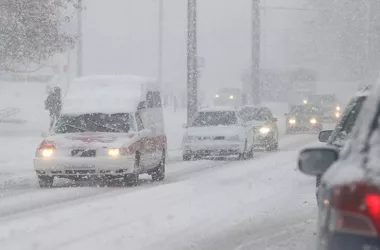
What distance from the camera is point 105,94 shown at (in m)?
18.3

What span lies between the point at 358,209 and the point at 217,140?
68.6 feet

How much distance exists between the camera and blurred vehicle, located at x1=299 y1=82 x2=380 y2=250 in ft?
11.9

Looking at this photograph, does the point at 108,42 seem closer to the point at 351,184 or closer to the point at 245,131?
the point at 245,131

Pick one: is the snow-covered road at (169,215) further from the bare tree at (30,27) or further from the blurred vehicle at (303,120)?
the blurred vehicle at (303,120)

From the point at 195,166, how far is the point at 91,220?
1112 centimetres

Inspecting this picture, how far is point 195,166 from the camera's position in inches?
870

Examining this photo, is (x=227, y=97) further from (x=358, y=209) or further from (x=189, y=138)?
(x=358, y=209)

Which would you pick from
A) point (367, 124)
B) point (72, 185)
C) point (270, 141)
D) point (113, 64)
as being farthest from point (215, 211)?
point (113, 64)

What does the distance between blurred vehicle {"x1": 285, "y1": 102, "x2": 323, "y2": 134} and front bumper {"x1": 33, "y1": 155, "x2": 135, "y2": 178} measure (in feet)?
86.4

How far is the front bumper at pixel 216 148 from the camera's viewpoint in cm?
2441

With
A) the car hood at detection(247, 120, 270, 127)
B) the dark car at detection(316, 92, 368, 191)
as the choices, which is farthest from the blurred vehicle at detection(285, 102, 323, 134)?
the dark car at detection(316, 92, 368, 191)

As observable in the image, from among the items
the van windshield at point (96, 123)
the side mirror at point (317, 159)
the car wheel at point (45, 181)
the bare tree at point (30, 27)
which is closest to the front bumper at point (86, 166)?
the car wheel at point (45, 181)

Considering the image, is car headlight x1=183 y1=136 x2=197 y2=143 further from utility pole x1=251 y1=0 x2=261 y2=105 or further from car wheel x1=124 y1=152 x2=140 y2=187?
utility pole x1=251 y1=0 x2=261 y2=105

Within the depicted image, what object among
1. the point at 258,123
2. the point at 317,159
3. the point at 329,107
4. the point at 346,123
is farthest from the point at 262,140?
the point at 317,159
